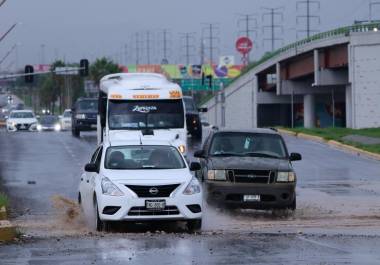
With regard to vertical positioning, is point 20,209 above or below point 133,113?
below

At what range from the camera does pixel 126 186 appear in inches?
618

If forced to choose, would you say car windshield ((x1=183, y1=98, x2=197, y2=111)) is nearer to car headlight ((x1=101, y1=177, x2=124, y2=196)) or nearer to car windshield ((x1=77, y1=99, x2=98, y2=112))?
car windshield ((x1=77, y1=99, x2=98, y2=112))

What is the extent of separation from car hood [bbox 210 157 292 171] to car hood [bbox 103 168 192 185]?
2.89 m

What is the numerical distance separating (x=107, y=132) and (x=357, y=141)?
689 inches

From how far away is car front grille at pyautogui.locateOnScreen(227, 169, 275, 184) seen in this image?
62.8 feet

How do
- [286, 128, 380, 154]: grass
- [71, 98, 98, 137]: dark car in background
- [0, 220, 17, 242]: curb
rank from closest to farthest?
[0, 220, 17, 242]: curb
[286, 128, 380, 154]: grass
[71, 98, 98, 137]: dark car in background

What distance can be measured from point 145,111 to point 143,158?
944 cm

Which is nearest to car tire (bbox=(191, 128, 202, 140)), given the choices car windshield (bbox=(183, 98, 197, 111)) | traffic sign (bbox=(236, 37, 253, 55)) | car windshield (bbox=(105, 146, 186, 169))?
car windshield (bbox=(183, 98, 197, 111))

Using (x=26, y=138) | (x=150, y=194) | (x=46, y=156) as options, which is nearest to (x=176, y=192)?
(x=150, y=194)

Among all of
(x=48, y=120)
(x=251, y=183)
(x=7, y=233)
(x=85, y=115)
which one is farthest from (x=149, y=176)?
(x=48, y=120)

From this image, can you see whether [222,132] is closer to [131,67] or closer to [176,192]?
[176,192]

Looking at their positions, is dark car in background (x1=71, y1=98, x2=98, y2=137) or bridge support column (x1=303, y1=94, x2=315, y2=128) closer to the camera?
dark car in background (x1=71, y1=98, x2=98, y2=137)

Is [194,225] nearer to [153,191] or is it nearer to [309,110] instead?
[153,191]

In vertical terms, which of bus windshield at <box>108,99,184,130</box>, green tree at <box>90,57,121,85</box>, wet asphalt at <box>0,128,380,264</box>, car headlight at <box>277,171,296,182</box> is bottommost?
wet asphalt at <box>0,128,380,264</box>
